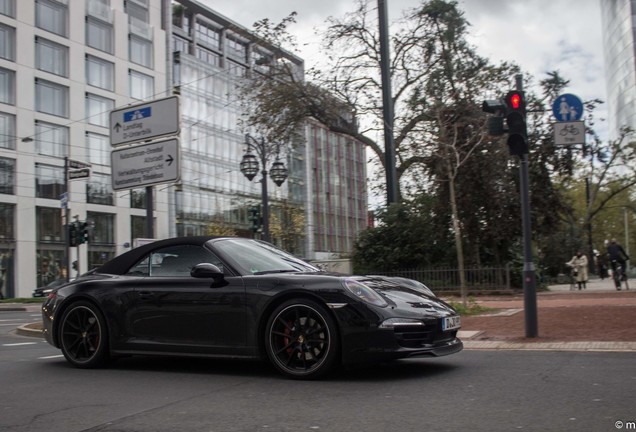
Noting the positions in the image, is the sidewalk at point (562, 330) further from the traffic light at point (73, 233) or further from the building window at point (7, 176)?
the building window at point (7, 176)

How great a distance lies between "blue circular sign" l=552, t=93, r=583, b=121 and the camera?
10914mm

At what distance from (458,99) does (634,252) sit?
65060 mm

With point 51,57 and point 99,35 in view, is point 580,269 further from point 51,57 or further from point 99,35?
point 99,35

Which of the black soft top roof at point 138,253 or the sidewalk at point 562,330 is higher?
the black soft top roof at point 138,253

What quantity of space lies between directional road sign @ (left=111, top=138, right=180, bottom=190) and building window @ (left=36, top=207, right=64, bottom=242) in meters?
34.8

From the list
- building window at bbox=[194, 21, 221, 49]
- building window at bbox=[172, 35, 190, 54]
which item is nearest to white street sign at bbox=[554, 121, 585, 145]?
building window at bbox=[172, 35, 190, 54]

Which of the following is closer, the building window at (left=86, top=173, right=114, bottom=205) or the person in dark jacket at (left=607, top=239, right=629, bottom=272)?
the person in dark jacket at (left=607, top=239, right=629, bottom=272)

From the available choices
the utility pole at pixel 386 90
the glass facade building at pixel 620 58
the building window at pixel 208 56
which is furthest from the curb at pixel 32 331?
the glass facade building at pixel 620 58

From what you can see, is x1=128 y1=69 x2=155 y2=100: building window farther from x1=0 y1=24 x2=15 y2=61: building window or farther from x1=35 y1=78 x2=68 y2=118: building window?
x1=0 y1=24 x2=15 y2=61: building window

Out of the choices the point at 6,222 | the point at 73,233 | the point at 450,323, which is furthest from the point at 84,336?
the point at 6,222

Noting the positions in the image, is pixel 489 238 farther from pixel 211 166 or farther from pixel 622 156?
pixel 211 166

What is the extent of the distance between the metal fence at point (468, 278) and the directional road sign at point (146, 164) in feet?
45.7

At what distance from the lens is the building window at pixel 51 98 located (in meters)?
45.8

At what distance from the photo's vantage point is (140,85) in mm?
54406
